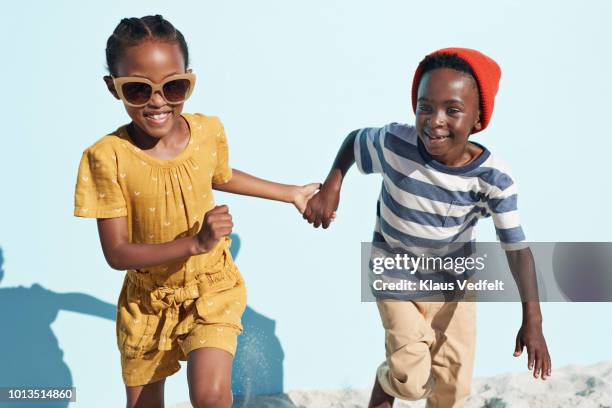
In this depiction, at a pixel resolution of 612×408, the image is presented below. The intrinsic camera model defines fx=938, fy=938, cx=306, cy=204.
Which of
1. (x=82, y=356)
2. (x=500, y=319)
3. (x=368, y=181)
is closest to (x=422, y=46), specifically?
(x=368, y=181)

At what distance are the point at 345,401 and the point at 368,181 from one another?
1198 mm

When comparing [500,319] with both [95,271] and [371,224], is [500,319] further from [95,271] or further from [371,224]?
[95,271]

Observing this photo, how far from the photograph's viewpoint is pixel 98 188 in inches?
103

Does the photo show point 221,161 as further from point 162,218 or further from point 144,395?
point 144,395

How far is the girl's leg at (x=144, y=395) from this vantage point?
291cm

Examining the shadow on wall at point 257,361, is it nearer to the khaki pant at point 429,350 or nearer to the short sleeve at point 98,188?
the khaki pant at point 429,350

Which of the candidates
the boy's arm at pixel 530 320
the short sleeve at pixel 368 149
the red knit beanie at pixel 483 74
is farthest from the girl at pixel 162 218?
the boy's arm at pixel 530 320

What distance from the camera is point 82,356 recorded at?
3.89m

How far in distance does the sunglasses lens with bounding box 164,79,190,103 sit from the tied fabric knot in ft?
1.85

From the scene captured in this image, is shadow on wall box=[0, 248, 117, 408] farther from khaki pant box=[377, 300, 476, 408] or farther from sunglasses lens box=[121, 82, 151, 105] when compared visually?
sunglasses lens box=[121, 82, 151, 105]

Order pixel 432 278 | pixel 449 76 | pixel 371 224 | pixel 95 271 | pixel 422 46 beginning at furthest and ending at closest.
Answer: pixel 422 46
pixel 371 224
pixel 95 271
pixel 432 278
pixel 449 76

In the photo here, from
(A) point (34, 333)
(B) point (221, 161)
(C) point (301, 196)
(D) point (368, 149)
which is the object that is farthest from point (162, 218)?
(A) point (34, 333)

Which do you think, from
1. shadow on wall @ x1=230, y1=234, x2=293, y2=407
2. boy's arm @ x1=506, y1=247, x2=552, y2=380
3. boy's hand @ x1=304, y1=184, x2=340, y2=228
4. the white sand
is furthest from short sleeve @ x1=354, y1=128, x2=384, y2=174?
shadow on wall @ x1=230, y1=234, x2=293, y2=407

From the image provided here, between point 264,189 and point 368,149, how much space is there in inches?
14.1
